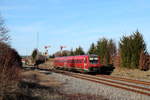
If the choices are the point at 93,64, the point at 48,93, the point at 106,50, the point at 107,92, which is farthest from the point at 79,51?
the point at 48,93

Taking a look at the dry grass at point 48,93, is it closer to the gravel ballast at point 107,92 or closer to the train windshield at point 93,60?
the gravel ballast at point 107,92

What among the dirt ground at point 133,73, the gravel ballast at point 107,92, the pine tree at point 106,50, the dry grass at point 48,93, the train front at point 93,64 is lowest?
the gravel ballast at point 107,92

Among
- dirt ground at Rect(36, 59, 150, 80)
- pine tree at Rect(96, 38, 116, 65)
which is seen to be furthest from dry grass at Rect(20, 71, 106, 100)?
pine tree at Rect(96, 38, 116, 65)

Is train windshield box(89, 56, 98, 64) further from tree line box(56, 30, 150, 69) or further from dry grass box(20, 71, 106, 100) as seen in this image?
dry grass box(20, 71, 106, 100)

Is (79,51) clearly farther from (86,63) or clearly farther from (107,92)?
(107,92)

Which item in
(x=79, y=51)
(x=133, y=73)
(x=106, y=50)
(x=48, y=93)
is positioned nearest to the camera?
(x=48, y=93)

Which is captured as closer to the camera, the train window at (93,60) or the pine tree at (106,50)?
the train window at (93,60)

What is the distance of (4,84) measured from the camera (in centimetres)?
1040

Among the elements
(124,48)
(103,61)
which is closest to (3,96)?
(124,48)

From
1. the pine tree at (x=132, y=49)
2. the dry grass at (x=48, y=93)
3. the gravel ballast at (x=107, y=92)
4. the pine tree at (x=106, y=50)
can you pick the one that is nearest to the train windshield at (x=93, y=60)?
the pine tree at (x=132, y=49)

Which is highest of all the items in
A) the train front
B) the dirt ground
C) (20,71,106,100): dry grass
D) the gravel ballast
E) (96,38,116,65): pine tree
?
(96,38,116,65): pine tree

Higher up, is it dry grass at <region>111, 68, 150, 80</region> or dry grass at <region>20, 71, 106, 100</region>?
dry grass at <region>111, 68, 150, 80</region>

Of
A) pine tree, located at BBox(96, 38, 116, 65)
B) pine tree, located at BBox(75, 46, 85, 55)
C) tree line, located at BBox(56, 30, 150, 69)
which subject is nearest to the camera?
tree line, located at BBox(56, 30, 150, 69)

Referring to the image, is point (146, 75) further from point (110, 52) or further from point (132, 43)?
point (110, 52)
